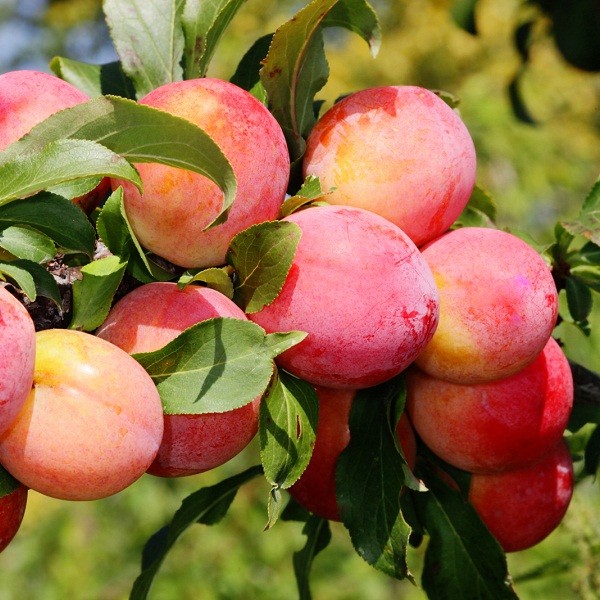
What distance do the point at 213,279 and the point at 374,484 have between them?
0.82ft

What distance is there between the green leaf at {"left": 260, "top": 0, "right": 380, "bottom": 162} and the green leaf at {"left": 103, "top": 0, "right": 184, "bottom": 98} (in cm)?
11

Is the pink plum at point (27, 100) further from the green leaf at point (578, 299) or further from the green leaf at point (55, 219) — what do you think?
the green leaf at point (578, 299)

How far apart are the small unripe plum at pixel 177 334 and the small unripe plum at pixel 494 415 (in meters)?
0.22

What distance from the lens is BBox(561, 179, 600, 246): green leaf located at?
851 mm

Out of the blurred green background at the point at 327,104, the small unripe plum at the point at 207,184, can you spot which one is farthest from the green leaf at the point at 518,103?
the small unripe plum at the point at 207,184

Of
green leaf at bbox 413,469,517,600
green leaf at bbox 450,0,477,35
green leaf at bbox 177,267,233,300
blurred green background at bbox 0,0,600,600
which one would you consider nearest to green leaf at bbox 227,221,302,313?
green leaf at bbox 177,267,233,300

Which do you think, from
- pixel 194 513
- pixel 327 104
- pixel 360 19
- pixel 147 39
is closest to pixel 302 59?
pixel 360 19

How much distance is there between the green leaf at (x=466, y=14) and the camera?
1.70 m

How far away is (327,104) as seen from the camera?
1.72m

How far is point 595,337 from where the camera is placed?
250cm

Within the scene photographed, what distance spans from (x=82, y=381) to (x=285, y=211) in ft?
0.80

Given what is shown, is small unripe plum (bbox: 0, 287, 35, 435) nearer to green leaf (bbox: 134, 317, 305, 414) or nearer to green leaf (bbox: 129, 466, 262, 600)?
green leaf (bbox: 134, 317, 305, 414)

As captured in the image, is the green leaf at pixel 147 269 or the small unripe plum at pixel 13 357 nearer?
the small unripe plum at pixel 13 357

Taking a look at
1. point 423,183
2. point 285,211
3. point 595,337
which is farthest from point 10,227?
point 595,337
